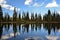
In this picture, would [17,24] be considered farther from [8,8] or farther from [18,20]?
[8,8]

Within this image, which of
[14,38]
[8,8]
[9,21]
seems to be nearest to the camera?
[14,38]

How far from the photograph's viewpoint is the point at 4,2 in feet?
36.3

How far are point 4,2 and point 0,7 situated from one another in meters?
0.40

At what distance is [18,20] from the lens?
11508 mm

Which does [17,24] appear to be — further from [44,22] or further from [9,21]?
[44,22]

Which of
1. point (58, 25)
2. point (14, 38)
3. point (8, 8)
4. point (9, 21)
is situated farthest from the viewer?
point (58, 25)

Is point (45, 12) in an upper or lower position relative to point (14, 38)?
upper

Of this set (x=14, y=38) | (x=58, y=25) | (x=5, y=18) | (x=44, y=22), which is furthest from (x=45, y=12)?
(x=14, y=38)

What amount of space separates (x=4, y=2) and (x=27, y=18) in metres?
1.74

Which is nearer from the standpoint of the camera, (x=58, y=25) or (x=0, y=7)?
(x=0, y=7)

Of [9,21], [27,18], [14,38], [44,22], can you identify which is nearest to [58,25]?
[44,22]

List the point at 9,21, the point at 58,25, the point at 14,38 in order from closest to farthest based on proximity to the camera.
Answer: the point at 14,38 < the point at 9,21 < the point at 58,25

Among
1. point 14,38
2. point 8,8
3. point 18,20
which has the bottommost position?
point 14,38

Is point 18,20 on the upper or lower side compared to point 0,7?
lower
